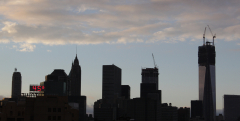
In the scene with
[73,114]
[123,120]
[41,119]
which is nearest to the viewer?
[41,119]

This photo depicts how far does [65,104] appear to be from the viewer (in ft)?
538

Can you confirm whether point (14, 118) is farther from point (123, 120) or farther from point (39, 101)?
point (123, 120)

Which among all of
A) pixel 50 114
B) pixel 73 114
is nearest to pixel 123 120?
pixel 73 114

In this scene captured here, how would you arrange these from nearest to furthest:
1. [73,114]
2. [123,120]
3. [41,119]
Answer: [41,119] → [73,114] → [123,120]

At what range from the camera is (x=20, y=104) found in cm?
17125

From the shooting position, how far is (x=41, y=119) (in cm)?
15912

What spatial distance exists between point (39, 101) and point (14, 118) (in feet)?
39.5

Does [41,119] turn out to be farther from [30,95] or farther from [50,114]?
[30,95]

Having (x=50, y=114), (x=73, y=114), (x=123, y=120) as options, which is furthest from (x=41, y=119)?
(x=123, y=120)

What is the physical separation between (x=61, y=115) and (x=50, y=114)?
4.11 metres

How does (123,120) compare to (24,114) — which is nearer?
(24,114)

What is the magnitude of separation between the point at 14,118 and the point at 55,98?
17.1 metres

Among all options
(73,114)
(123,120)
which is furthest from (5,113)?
(123,120)

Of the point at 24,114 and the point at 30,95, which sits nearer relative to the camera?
the point at 24,114
